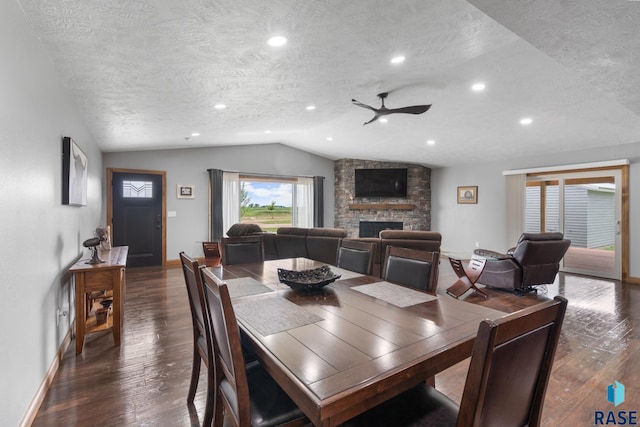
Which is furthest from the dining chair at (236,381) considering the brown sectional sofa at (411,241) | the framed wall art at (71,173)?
the brown sectional sofa at (411,241)

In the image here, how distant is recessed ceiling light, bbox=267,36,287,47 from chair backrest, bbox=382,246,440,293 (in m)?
1.72

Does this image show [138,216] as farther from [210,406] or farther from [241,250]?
[210,406]

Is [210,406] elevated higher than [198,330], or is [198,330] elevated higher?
[198,330]

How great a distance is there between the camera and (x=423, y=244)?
4.21m

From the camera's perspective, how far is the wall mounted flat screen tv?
8234 mm

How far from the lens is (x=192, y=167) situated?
6.69m

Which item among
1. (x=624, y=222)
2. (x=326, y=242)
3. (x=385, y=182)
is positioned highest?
(x=385, y=182)

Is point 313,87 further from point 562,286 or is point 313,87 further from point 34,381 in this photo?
point 562,286

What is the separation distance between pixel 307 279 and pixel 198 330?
0.72 meters

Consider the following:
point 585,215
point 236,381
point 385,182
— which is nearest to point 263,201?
point 385,182

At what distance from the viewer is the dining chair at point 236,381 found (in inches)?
44.0

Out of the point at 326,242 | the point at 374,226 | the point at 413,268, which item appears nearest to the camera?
the point at 413,268

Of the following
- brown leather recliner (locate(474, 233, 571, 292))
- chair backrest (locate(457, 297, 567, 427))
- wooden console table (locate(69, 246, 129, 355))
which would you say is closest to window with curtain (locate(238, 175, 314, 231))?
brown leather recliner (locate(474, 233, 571, 292))

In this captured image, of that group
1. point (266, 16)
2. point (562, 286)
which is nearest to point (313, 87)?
point (266, 16)
